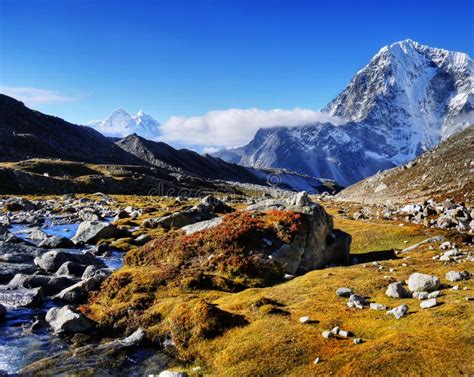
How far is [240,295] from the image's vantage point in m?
22.5

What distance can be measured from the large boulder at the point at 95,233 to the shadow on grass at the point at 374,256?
24709mm

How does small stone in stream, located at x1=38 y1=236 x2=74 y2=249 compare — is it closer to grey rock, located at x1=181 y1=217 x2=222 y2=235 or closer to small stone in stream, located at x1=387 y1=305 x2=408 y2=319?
grey rock, located at x1=181 y1=217 x2=222 y2=235

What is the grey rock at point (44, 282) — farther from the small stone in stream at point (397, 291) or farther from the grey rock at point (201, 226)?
the small stone in stream at point (397, 291)

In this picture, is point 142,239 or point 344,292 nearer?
point 344,292

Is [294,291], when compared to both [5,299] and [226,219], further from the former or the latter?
[5,299]

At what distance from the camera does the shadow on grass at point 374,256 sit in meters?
34.1

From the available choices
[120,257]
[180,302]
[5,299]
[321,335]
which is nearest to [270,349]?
[321,335]

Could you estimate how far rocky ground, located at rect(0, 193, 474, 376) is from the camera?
1557 centimetres

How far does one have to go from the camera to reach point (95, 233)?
45.2m

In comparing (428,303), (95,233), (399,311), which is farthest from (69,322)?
(95,233)

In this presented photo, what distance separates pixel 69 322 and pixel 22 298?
6.03 m

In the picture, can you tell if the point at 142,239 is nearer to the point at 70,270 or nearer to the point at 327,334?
the point at 70,270

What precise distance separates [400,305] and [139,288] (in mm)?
13267

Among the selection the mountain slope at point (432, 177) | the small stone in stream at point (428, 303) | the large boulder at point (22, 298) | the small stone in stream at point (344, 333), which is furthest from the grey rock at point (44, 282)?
the mountain slope at point (432, 177)
